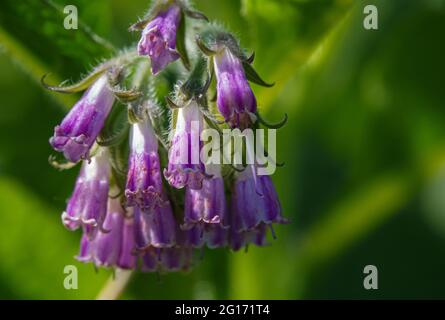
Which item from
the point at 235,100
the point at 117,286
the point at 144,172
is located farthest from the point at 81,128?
the point at 117,286

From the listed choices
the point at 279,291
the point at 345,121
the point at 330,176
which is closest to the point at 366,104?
the point at 345,121

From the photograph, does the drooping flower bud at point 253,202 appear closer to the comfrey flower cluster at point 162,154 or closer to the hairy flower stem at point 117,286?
the comfrey flower cluster at point 162,154

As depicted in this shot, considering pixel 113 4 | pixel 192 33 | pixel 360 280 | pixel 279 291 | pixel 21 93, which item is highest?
pixel 113 4

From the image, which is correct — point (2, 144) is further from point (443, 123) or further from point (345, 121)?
point (443, 123)

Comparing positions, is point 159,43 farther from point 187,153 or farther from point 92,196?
point 92,196

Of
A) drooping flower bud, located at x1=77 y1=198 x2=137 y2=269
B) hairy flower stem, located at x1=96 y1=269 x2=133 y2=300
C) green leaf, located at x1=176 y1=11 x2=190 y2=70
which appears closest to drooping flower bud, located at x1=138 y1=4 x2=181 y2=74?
green leaf, located at x1=176 y1=11 x2=190 y2=70
